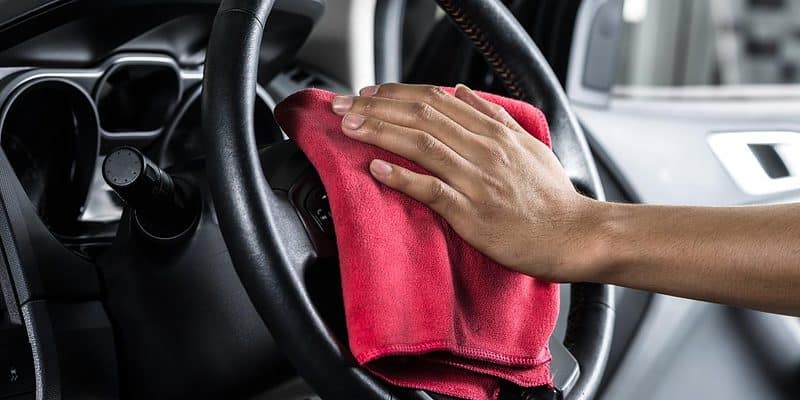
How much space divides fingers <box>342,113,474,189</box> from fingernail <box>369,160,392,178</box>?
2 cm

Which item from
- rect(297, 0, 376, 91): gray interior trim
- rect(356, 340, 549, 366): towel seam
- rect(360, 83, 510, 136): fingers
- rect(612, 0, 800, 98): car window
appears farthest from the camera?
rect(612, 0, 800, 98): car window

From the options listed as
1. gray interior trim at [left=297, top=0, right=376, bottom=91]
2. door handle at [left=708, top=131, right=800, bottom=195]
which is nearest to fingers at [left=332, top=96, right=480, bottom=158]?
gray interior trim at [left=297, top=0, right=376, bottom=91]

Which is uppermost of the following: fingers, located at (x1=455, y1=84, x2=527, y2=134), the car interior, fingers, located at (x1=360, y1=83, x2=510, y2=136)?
fingers, located at (x1=360, y1=83, x2=510, y2=136)

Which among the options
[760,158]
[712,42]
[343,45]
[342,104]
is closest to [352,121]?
[342,104]

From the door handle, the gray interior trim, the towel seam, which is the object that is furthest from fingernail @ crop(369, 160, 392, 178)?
the door handle

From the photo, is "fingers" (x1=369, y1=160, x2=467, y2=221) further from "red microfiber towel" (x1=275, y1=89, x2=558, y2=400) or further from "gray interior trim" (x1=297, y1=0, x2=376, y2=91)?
"gray interior trim" (x1=297, y1=0, x2=376, y2=91)

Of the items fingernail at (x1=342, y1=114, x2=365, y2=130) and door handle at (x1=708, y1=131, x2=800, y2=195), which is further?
door handle at (x1=708, y1=131, x2=800, y2=195)

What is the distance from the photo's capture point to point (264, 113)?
Result: 3.05 feet

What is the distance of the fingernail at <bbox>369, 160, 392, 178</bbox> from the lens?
604 mm

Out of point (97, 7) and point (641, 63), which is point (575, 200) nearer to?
point (97, 7)

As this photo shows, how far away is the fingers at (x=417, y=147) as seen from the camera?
2.02ft

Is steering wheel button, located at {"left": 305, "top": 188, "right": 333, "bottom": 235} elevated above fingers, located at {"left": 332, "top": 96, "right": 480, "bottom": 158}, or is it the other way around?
fingers, located at {"left": 332, "top": 96, "right": 480, "bottom": 158}

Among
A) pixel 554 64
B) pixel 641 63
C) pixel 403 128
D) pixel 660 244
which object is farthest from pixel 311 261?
pixel 641 63

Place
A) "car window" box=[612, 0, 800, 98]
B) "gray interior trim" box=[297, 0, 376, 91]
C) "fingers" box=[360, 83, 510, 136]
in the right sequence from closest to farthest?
"fingers" box=[360, 83, 510, 136], "gray interior trim" box=[297, 0, 376, 91], "car window" box=[612, 0, 800, 98]
